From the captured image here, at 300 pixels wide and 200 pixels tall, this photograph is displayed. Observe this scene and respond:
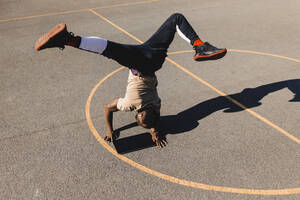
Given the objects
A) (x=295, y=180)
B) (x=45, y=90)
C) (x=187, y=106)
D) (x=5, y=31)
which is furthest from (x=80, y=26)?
(x=295, y=180)

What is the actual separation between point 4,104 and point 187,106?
Result: 5.04m

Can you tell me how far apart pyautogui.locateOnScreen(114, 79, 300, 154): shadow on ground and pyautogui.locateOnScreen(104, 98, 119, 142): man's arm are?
0.62 feet

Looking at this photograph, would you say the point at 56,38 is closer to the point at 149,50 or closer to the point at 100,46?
the point at 100,46

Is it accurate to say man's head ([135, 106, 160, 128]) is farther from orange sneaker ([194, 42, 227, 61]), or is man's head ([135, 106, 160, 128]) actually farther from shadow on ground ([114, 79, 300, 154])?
orange sneaker ([194, 42, 227, 61])

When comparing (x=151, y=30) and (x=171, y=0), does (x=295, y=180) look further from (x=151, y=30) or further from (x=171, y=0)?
(x=171, y=0)

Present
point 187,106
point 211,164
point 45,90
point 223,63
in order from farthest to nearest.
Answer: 1. point 223,63
2. point 45,90
3. point 187,106
4. point 211,164

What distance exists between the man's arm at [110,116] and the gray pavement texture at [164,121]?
29cm

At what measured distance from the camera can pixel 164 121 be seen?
7.68 meters

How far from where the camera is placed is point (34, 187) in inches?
224

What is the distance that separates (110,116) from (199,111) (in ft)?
8.29

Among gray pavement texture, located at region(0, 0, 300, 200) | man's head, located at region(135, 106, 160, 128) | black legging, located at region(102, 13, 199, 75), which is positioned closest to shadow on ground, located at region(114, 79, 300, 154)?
gray pavement texture, located at region(0, 0, 300, 200)

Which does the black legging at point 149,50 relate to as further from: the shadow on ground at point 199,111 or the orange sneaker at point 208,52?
the shadow on ground at point 199,111

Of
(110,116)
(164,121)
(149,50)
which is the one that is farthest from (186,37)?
(110,116)

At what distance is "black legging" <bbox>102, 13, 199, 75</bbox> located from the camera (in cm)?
577
